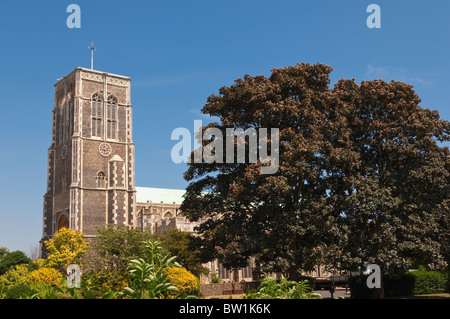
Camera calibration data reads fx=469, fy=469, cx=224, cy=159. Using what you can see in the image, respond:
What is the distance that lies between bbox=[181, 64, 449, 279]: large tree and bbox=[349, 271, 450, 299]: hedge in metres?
5.39

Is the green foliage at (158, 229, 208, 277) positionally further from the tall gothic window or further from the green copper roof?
the green copper roof

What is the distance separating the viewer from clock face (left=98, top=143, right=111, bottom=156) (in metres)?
64.6

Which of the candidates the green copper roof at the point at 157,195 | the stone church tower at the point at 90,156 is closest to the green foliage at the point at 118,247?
the stone church tower at the point at 90,156

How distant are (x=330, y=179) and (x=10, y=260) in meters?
54.8

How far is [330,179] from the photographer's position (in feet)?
76.5

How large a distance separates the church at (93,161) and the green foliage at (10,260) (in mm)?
5430

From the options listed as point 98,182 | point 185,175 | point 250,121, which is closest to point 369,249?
point 250,121

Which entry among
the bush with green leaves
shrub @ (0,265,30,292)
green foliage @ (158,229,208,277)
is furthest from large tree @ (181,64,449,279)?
the bush with green leaves

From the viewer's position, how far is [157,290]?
3729 millimetres

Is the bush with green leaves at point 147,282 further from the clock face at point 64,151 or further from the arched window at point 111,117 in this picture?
the clock face at point 64,151

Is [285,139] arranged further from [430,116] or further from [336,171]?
[430,116]

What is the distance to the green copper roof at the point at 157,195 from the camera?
292 ft

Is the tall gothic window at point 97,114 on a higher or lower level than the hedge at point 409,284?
higher
